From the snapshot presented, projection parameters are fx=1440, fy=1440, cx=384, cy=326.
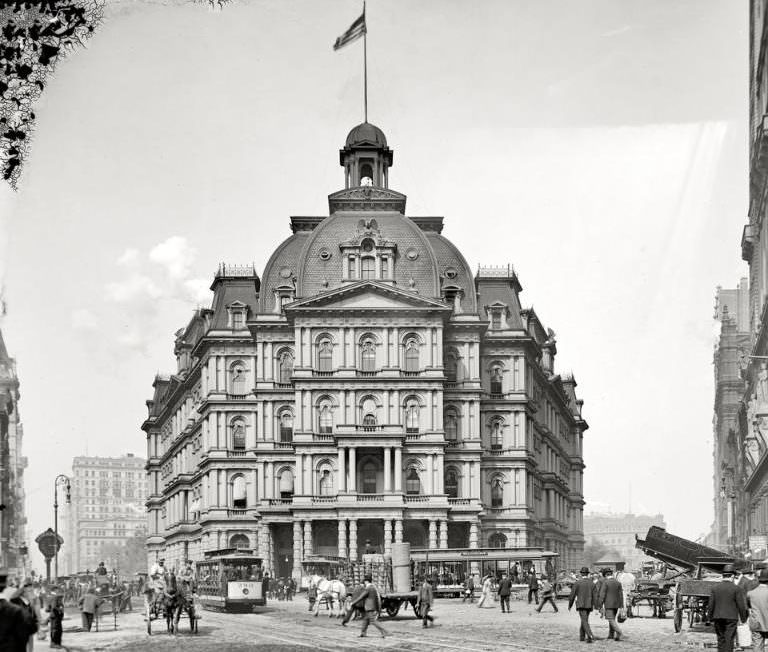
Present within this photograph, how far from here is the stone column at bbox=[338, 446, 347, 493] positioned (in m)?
87.2

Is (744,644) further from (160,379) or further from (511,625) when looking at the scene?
(160,379)

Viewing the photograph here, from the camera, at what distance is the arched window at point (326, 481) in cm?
8894

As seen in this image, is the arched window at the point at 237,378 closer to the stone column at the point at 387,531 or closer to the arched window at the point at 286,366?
the arched window at the point at 286,366

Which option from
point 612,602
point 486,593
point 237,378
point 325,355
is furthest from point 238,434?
point 612,602

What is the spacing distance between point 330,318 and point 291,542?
14611 mm

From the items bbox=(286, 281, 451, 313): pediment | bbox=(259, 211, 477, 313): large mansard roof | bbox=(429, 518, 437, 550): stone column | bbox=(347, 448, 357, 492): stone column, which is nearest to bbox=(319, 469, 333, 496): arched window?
bbox=(347, 448, 357, 492): stone column

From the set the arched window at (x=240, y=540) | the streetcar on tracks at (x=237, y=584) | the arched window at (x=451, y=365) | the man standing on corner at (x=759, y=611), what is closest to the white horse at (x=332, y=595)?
the streetcar on tracks at (x=237, y=584)

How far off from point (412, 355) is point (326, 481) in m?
9.49

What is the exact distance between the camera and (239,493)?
9506 centimetres

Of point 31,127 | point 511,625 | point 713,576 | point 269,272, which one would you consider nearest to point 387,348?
point 269,272

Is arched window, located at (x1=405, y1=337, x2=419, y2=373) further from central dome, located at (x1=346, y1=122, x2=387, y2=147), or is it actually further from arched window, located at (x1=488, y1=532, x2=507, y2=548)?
central dome, located at (x1=346, y1=122, x2=387, y2=147)

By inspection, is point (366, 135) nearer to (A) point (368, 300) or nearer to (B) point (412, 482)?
(A) point (368, 300)

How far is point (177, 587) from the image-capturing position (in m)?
40.6

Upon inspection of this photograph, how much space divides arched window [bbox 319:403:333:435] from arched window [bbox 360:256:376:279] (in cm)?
862
